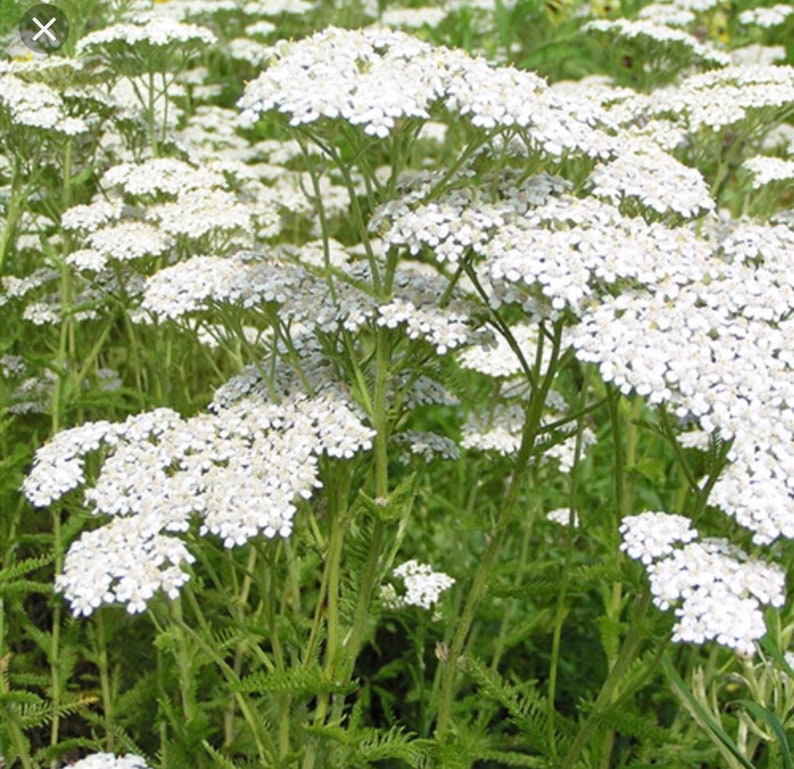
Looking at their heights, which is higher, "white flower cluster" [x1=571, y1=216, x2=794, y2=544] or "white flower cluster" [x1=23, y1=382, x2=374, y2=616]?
"white flower cluster" [x1=571, y1=216, x2=794, y2=544]

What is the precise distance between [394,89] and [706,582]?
1456mm

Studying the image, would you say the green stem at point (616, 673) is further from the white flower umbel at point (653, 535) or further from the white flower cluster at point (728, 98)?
the white flower cluster at point (728, 98)

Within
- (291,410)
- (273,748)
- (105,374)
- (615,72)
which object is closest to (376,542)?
(291,410)

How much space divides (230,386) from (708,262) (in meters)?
1.49

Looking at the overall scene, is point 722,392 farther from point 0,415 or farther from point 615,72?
point 615,72

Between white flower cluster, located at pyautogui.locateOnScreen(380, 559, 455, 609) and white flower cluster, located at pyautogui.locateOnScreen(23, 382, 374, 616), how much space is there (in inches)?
35.4

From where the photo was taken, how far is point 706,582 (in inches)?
100

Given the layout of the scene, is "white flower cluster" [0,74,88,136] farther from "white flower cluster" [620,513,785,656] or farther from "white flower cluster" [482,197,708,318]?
"white flower cluster" [620,513,785,656]

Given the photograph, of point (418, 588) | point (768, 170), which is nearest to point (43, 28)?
point (418, 588)

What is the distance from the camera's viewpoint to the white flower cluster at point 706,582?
97.1 inches

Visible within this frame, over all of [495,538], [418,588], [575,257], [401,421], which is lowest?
[418,588]

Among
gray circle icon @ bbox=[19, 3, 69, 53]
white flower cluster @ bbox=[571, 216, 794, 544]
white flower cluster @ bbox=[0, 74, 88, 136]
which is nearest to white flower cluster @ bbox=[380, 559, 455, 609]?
white flower cluster @ bbox=[571, 216, 794, 544]

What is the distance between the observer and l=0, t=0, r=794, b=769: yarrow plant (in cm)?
279

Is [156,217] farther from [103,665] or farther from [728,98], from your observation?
[728,98]
